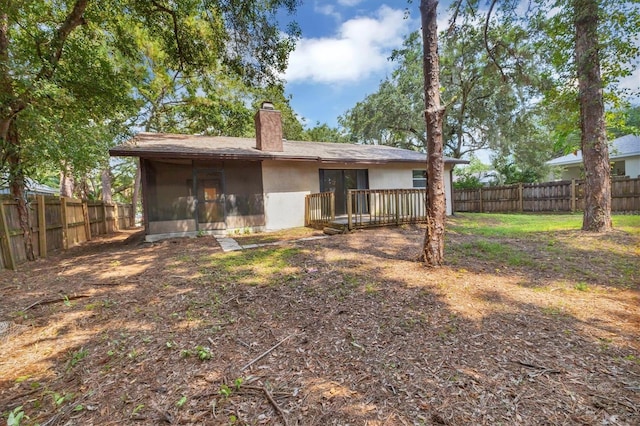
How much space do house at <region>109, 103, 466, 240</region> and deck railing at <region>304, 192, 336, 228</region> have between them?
0.90 ft

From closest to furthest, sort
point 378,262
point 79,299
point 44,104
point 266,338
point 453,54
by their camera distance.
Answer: point 266,338 < point 79,299 < point 378,262 < point 44,104 < point 453,54


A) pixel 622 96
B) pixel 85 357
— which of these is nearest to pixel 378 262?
pixel 85 357

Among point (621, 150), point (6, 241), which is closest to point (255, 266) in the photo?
point (6, 241)

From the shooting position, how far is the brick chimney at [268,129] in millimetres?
10211

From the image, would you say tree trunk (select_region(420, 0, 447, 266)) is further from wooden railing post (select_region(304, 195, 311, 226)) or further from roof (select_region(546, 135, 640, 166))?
roof (select_region(546, 135, 640, 166))

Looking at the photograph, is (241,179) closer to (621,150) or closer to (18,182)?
(18,182)

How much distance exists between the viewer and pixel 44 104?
6.05 m

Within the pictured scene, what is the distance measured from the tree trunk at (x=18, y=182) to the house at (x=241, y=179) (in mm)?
1719

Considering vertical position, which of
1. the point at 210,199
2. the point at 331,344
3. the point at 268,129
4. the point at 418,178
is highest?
the point at 268,129

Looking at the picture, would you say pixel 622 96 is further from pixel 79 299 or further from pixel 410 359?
pixel 79 299

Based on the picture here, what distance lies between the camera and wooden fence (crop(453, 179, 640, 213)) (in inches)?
442

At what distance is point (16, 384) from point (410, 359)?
3.06m

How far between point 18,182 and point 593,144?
41.1 ft

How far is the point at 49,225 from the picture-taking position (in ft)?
24.4
